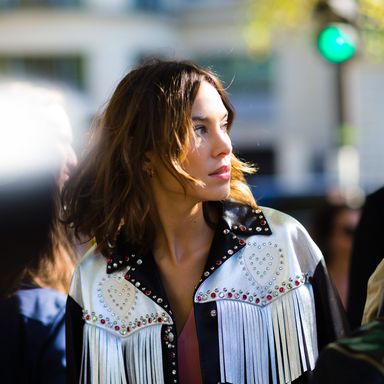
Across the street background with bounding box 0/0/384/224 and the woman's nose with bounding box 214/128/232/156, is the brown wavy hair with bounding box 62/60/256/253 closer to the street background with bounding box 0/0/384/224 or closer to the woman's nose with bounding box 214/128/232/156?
the woman's nose with bounding box 214/128/232/156

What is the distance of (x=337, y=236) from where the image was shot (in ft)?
18.9

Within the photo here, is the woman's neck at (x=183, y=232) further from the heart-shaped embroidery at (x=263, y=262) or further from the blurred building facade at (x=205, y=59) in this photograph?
the blurred building facade at (x=205, y=59)

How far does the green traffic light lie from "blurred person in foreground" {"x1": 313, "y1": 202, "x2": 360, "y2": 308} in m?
1.93

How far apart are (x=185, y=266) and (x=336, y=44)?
16.8 ft

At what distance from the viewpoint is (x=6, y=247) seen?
2043 millimetres

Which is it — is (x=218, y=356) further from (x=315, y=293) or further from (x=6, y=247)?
(x=6, y=247)

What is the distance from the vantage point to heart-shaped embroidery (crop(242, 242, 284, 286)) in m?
2.66

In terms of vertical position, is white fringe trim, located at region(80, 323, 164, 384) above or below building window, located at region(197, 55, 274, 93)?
above

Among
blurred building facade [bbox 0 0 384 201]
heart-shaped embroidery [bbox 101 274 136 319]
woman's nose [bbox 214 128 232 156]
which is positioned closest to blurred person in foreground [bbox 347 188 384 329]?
woman's nose [bbox 214 128 232 156]

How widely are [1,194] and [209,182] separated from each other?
2.73 feet

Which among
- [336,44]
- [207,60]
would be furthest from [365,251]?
[207,60]

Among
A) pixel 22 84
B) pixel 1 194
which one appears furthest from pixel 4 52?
pixel 1 194

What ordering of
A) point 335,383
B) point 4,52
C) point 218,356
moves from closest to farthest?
point 335,383 → point 218,356 → point 4,52

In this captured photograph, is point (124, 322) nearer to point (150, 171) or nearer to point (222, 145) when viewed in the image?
point (150, 171)
